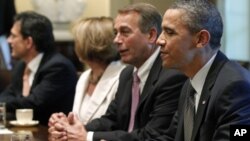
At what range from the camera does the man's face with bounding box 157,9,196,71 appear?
219 cm

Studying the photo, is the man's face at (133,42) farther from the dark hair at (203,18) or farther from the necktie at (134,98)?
the dark hair at (203,18)

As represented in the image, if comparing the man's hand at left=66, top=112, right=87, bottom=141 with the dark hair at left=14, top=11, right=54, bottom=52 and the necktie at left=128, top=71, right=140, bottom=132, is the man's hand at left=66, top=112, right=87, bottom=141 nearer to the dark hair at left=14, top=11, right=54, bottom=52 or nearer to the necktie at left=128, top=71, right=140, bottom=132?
the necktie at left=128, top=71, right=140, bottom=132

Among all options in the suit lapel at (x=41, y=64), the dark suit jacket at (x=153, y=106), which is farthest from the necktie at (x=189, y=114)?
the suit lapel at (x=41, y=64)

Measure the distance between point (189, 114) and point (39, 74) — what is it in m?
1.69

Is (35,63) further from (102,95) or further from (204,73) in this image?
(204,73)

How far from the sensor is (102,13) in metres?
5.00

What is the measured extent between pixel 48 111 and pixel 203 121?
171cm

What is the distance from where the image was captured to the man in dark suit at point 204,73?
200 cm

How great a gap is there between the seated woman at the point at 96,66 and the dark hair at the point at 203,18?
1.07m

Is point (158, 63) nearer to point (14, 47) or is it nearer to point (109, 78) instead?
point (109, 78)

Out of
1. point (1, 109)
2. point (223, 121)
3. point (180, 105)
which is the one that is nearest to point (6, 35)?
point (1, 109)

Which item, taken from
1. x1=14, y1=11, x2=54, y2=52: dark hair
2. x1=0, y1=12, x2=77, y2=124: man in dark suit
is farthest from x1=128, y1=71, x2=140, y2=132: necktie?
x1=14, y1=11, x2=54, y2=52: dark hair

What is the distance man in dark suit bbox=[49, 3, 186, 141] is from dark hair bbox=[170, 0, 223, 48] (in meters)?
0.44

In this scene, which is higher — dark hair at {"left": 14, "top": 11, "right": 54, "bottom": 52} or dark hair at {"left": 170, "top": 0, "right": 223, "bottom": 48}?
dark hair at {"left": 170, "top": 0, "right": 223, "bottom": 48}
